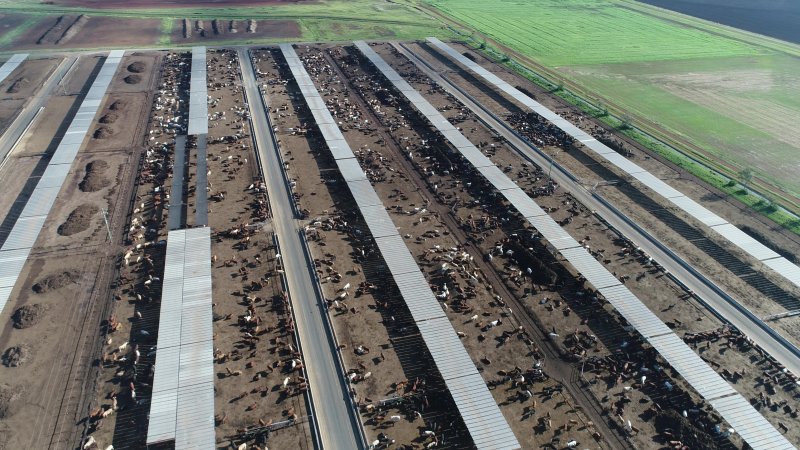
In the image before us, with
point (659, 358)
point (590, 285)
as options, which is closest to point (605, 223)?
point (590, 285)

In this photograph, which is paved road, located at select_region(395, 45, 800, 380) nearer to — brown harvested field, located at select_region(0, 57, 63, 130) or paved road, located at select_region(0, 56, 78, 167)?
paved road, located at select_region(0, 56, 78, 167)

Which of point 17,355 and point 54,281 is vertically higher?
point 54,281

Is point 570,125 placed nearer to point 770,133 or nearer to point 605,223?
point 605,223

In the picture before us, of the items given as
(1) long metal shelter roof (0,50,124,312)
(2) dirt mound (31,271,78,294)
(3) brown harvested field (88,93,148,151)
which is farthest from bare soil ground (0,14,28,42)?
(2) dirt mound (31,271,78,294)

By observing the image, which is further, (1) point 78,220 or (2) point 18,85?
(2) point 18,85

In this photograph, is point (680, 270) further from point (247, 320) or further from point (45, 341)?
point (45, 341)

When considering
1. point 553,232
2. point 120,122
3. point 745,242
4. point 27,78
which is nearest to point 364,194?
point 553,232
